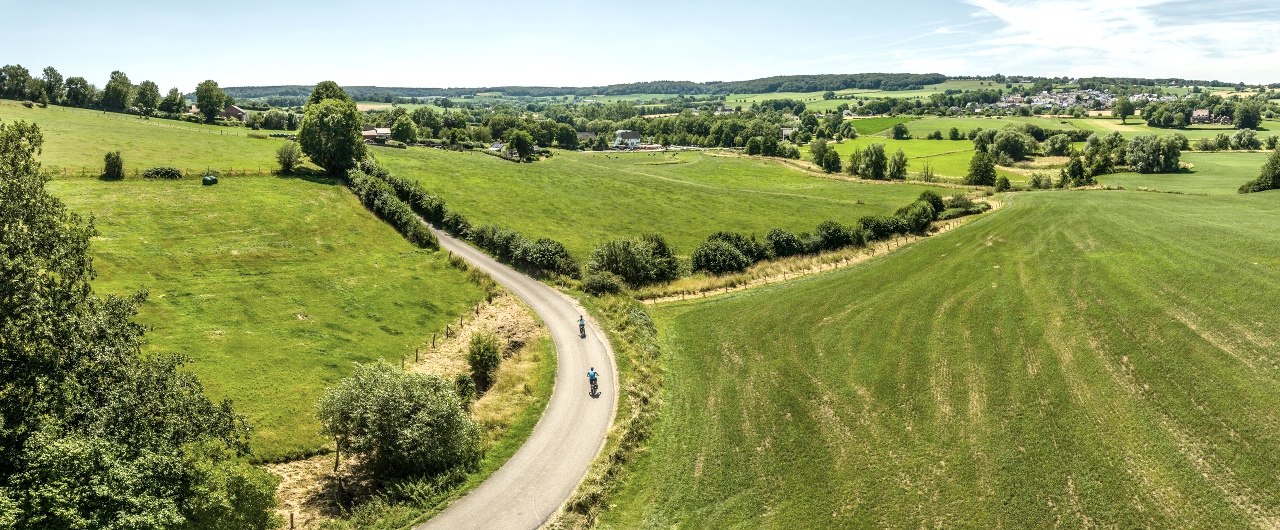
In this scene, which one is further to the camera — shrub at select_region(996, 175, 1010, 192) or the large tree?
shrub at select_region(996, 175, 1010, 192)

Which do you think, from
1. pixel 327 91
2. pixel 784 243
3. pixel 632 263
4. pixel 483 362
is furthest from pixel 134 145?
pixel 784 243

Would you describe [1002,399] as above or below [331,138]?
below

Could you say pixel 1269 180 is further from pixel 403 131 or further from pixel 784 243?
pixel 403 131

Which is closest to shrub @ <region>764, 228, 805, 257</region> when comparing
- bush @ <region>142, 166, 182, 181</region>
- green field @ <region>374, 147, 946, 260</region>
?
green field @ <region>374, 147, 946, 260</region>

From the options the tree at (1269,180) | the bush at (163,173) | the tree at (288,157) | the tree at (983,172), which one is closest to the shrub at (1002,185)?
the tree at (983,172)

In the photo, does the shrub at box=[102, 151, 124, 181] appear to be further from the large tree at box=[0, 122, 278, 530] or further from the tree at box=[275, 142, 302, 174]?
the large tree at box=[0, 122, 278, 530]

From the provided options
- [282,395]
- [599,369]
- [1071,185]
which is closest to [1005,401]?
[599,369]

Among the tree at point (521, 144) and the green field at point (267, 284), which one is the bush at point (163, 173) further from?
the tree at point (521, 144)
